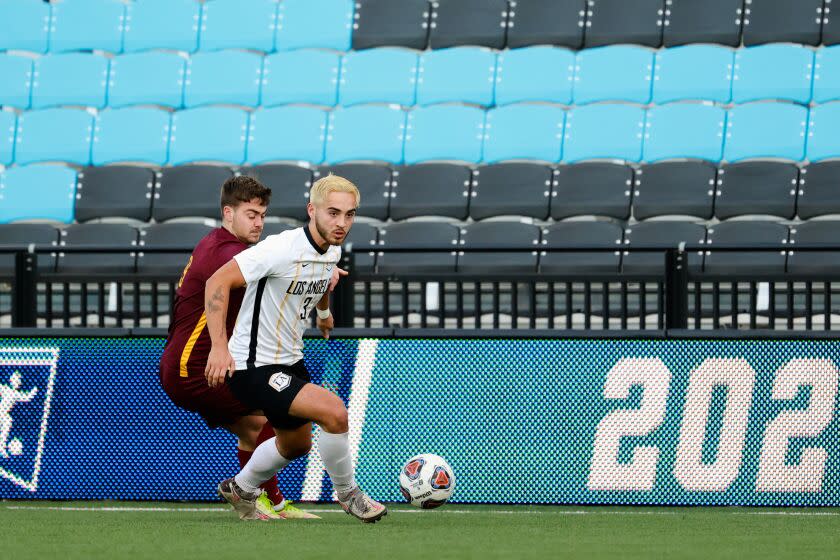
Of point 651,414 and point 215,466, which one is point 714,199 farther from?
point 215,466

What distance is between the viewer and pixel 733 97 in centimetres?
1303

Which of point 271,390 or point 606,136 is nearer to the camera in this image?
point 271,390

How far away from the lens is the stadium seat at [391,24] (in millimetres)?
14477

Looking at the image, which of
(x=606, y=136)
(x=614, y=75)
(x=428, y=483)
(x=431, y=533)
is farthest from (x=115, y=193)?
(x=431, y=533)

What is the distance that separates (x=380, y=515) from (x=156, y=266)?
5903 millimetres

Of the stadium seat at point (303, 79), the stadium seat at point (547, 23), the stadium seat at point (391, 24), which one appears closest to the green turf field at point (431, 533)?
the stadium seat at point (303, 79)

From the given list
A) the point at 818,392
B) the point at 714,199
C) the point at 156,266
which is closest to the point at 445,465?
the point at 818,392

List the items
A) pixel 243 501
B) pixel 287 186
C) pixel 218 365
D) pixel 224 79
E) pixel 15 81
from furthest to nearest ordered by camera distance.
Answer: pixel 15 81
pixel 224 79
pixel 287 186
pixel 243 501
pixel 218 365

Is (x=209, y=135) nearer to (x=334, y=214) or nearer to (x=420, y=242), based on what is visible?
(x=420, y=242)

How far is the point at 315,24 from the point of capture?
48.7ft

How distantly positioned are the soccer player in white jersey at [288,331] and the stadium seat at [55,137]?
9073mm

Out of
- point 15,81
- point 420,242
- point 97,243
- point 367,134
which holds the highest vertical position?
point 15,81

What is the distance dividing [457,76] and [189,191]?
10.7 feet

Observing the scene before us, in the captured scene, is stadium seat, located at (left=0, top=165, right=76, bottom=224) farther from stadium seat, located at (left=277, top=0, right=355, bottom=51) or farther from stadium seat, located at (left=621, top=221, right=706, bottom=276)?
stadium seat, located at (left=621, top=221, right=706, bottom=276)
